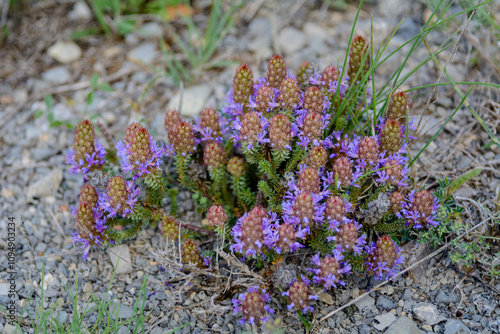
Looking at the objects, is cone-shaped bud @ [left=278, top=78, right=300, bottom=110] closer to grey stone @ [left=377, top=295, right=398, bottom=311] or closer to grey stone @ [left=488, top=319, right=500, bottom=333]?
grey stone @ [left=377, top=295, right=398, bottom=311]

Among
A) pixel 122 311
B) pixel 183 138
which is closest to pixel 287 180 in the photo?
pixel 183 138

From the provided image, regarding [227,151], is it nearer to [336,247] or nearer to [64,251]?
[336,247]

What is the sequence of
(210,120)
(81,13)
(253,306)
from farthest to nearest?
(81,13)
(210,120)
(253,306)

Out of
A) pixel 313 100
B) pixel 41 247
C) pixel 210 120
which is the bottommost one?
pixel 41 247

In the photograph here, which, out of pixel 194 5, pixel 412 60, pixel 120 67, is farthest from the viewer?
pixel 194 5

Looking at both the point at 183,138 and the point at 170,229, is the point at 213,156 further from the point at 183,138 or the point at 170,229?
the point at 170,229

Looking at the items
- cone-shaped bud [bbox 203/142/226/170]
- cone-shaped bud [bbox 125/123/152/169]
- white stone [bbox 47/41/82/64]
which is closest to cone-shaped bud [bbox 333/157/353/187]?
cone-shaped bud [bbox 203/142/226/170]

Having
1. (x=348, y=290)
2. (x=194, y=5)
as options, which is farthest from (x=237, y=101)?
(x=194, y=5)
